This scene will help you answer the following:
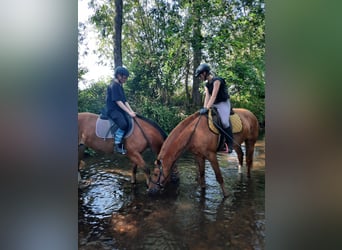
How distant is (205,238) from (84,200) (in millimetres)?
789

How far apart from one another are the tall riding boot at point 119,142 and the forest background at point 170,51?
0.60 feet

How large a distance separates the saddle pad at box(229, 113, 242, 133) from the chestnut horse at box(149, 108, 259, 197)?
2 cm

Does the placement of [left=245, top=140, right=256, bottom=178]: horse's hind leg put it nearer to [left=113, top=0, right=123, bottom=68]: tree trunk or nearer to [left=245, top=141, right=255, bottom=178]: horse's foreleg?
[left=245, top=141, right=255, bottom=178]: horse's foreleg

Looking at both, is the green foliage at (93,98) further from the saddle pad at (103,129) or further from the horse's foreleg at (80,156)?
the horse's foreleg at (80,156)

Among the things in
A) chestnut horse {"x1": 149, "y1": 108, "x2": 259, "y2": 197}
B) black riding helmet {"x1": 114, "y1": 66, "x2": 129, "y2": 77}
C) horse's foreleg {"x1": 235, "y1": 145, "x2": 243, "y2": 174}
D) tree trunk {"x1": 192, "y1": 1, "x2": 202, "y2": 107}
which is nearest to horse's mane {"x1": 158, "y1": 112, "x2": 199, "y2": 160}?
chestnut horse {"x1": 149, "y1": 108, "x2": 259, "y2": 197}

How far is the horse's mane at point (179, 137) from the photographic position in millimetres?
1853

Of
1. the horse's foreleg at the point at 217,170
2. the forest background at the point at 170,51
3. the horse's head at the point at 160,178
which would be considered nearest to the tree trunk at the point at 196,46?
the forest background at the point at 170,51

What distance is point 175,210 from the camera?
70.6 inches

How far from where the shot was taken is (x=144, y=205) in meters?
1.81

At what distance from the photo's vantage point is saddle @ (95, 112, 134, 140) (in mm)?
1839

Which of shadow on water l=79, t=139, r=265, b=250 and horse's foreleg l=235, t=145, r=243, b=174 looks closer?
shadow on water l=79, t=139, r=265, b=250

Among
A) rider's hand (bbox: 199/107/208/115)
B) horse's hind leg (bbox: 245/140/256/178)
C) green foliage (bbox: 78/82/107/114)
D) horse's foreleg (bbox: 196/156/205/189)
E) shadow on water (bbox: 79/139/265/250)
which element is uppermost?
green foliage (bbox: 78/82/107/114)
